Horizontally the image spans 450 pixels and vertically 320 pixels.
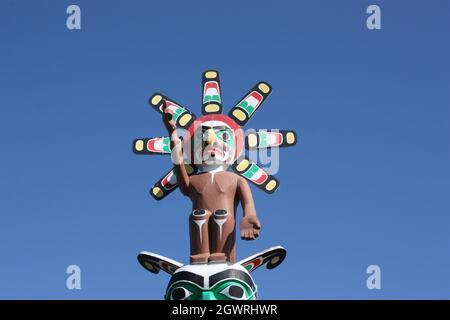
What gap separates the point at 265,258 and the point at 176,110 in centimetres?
332

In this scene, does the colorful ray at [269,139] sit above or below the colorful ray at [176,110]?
below

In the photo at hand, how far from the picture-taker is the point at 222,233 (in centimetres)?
1068

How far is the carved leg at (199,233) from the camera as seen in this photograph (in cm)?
1061

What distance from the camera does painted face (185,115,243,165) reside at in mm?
11516

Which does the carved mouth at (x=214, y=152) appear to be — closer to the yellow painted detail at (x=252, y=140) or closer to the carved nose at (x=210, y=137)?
the carved nose at (x=210, y=137)

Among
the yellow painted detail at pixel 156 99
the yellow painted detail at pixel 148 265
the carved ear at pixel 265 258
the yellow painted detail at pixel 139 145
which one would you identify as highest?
the yellow painted detail at pixel 156 99

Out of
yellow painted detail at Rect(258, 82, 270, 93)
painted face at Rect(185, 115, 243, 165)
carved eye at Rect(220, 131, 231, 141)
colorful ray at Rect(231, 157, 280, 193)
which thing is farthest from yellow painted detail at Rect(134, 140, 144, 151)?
yellow painted detail at Rect(258, 82, 270, 93)

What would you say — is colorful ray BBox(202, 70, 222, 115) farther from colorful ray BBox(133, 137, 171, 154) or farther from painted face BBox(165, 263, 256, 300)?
painted face BBox(165, 263, 256, 300)

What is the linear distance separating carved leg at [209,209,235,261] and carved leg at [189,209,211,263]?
11 cm

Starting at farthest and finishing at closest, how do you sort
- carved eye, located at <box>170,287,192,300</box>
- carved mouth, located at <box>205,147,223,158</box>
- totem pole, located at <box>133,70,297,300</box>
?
carved mouth, located at <box>205,147,223,158</box> → totem pole, located at <box>133,70,297,300</box> → carved eye, located at <box>170,287,192,300</box>

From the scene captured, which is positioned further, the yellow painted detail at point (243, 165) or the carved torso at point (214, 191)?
the yellow painted detail at point (243, 165)

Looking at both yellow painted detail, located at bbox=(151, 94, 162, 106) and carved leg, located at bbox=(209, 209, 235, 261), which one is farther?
yellow painted detail, located at bbox=(151, 94, 162, 106)

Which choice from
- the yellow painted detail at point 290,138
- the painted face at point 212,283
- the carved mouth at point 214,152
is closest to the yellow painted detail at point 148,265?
the painted face at point 212,283
